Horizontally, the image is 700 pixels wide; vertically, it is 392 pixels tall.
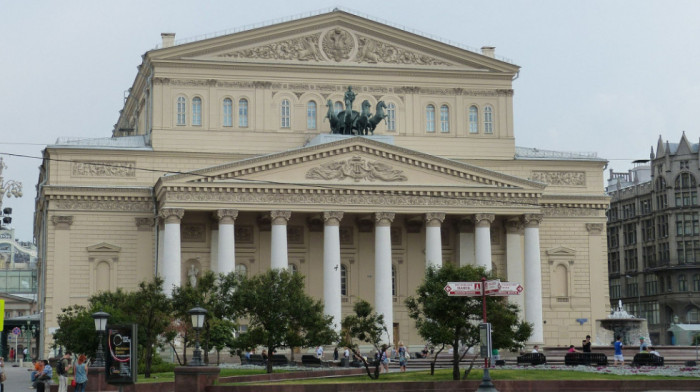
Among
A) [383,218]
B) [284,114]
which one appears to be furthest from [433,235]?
[284,114]

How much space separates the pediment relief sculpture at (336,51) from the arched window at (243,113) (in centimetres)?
288

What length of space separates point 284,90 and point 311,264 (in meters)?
11.5

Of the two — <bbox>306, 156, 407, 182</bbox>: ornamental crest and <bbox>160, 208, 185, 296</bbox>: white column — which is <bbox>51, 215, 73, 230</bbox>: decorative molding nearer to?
<bbox>160, 208, 185, 296</bbox>: white column

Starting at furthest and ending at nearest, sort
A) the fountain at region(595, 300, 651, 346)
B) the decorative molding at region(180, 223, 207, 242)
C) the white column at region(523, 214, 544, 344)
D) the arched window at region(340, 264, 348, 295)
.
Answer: the arched window at region(340, 264, 348, 295), the white column at region(523, 214, 544, 344), the decorative molding at region(180, 223, 207, 242), the fountain at region(595, 300, 651, 346)

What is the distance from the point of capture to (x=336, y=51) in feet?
254

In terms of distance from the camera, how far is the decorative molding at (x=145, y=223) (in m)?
72.8

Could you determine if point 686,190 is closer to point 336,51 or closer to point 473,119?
point 473,119

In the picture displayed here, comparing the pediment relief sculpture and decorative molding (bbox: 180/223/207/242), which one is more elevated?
the pediment relief sculpture

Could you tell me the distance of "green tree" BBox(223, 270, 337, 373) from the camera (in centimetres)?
5209

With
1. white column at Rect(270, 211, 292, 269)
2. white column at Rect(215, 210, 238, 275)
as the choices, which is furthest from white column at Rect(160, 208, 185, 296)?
white column at Rect(270, 211, 292, 269)

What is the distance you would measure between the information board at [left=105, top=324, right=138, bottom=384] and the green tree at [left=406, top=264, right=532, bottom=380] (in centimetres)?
1730

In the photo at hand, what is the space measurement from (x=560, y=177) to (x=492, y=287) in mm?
40508

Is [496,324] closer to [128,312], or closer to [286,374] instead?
[286,374]

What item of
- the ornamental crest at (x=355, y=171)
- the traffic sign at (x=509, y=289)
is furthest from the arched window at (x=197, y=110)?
the traffic sign at (x=509, y=289)
